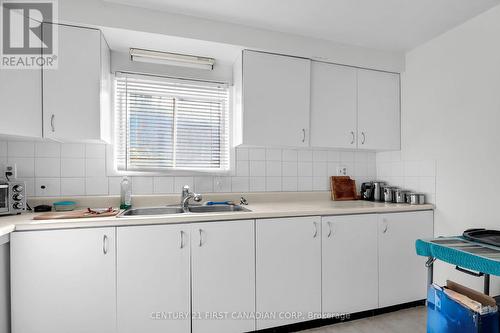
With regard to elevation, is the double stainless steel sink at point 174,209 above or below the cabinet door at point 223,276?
above

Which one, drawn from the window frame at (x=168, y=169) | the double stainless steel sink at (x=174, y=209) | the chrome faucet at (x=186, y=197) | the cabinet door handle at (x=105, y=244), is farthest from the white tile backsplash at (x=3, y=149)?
the chrome faucet at (x=186, y=197)

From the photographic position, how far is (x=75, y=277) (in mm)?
1530

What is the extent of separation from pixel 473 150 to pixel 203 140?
2171 millimetres

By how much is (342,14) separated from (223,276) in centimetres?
206

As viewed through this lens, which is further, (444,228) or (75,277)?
(444,228)

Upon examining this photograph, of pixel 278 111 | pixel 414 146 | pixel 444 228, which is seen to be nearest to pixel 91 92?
pixel 278 111

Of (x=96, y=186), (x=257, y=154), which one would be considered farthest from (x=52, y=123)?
(x=257, y=154)

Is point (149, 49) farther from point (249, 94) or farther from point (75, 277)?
point (75, 277)

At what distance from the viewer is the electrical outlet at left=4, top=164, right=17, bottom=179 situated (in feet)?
6.02

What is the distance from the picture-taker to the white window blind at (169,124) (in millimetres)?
2227

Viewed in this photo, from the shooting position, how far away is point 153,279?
163 cm

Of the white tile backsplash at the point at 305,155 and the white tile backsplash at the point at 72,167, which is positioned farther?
the white tile backsplash at the point at 305,155

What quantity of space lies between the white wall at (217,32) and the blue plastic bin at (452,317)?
6.38 feet

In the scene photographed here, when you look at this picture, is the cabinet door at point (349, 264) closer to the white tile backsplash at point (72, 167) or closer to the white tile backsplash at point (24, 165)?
the white tile backsplash at point (72, 167)
